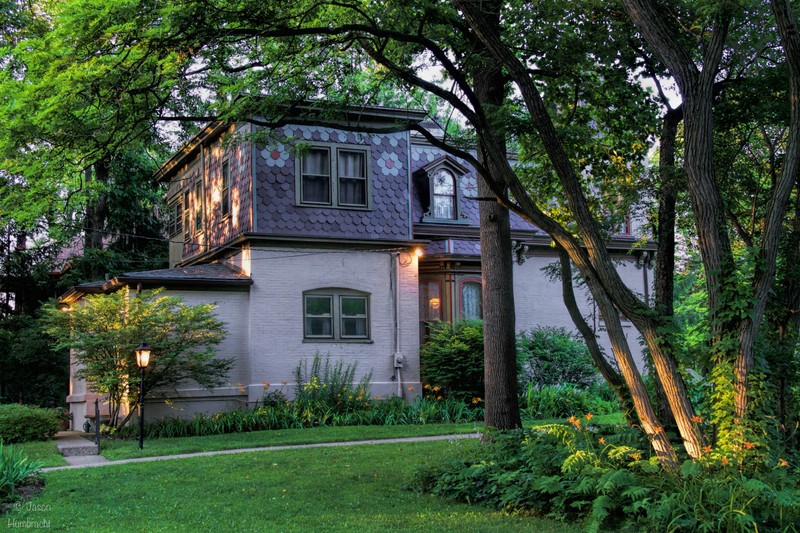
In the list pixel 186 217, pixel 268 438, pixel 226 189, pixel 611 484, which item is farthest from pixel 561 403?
pixel 186 217

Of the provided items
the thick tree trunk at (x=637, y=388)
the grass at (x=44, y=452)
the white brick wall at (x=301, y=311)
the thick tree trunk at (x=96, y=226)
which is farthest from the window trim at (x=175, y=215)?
the thick tree trunk at (x=637, y=388)

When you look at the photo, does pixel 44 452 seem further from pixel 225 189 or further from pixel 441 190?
pixel 441 190

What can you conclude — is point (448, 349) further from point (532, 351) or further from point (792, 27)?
point (792, 27)

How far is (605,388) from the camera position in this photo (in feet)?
71.7

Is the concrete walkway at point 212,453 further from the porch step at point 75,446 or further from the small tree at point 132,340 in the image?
the small tree at point 132,340

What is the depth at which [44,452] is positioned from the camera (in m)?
15.1

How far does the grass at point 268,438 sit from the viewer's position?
14531 mm

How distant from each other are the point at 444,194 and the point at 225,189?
20.9 feet

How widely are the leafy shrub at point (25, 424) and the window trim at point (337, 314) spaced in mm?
6084

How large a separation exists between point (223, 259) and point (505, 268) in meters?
11.9

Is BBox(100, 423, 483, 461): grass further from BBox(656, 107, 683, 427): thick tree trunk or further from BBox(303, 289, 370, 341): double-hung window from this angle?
BBox(656, 107, 683, 427): thick tree trunk

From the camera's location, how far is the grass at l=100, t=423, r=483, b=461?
47.7ft

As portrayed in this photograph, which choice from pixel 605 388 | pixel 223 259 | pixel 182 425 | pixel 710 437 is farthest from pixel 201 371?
pixel 710 437

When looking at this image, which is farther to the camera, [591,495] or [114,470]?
[114,470]
